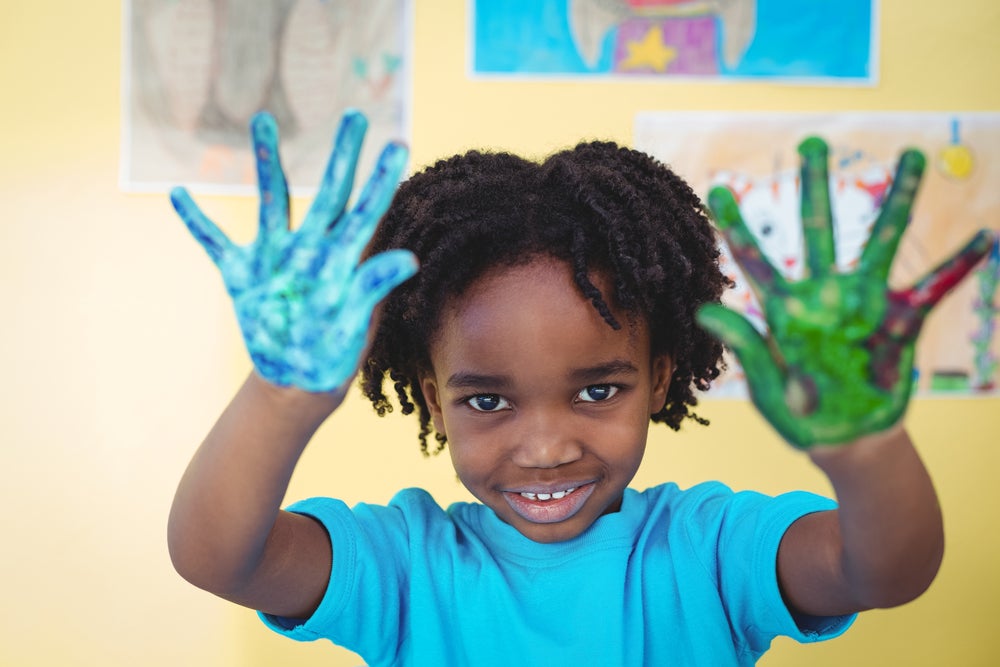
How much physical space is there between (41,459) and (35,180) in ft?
1.89

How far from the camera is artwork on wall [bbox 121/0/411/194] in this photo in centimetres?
176

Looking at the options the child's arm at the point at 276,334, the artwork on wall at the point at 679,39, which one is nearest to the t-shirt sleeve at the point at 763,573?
the child's arm at the point at 276,334

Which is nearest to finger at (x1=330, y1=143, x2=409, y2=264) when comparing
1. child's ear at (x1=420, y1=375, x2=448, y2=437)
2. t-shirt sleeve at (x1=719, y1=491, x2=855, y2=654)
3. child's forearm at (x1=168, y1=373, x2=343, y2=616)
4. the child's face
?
child's forearm at (x1=168, y1=373, x2=343, y2=616)

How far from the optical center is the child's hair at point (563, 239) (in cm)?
81

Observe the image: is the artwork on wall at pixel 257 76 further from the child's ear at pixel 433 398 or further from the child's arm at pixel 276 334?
the child's arm at pixel 276 334

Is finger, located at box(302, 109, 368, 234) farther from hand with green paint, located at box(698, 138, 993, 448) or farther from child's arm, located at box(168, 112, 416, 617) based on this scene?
hand with green paint, located at box(698, 138, 993, 448)

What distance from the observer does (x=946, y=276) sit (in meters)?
0.55

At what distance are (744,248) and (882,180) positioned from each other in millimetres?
1351

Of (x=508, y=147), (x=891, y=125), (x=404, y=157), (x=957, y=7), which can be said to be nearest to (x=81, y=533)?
(x=508, y=147)

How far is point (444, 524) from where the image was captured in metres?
0.91

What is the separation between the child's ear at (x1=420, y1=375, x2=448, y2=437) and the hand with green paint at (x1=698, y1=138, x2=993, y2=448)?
0.41 m

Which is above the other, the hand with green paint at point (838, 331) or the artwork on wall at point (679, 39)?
the artwork on wall at point (679, 39)

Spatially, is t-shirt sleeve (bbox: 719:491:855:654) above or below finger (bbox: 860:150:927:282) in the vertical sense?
below

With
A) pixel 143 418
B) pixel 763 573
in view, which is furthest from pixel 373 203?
pixel 143 418
